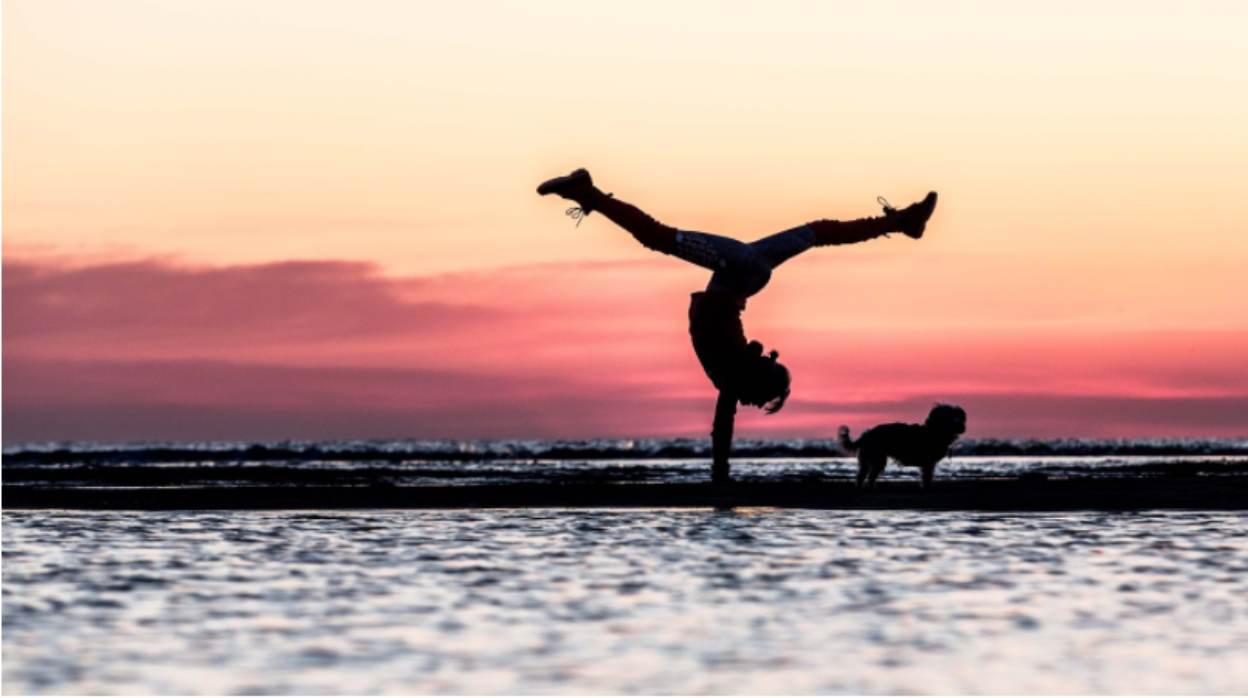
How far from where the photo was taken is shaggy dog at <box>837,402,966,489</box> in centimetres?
1914

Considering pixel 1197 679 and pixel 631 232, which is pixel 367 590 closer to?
pixel 1197 679

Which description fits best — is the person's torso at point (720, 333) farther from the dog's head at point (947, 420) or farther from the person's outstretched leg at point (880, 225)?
the dog's head at point (947, 420)

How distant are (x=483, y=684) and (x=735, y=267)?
34.8 feet

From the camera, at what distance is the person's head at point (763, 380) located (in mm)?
17344

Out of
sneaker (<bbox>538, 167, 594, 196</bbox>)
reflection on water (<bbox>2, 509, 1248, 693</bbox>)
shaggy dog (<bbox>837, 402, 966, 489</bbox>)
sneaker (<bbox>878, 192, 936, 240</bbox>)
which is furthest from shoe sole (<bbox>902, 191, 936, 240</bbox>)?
reflection on water (<bbox>2, 509, 1248, 693</bbox>)

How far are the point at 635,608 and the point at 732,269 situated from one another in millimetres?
8660

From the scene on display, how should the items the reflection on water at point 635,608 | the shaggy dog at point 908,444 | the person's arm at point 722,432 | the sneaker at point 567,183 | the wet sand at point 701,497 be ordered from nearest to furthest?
the reflection on water at point 635,608
the wet sand at point 701,497
the sneaker at point 567,183
the person's arm at point 722,432
the shaggy dog at point 908,444

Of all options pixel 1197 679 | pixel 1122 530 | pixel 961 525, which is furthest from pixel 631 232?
pixel 1197 679

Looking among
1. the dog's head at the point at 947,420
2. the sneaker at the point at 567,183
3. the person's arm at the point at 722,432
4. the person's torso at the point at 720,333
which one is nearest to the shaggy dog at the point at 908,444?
the dog's head at the point at 947,420

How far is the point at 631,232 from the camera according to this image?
56.0 feet

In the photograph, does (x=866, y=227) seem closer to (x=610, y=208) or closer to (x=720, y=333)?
(x=720, y=333)

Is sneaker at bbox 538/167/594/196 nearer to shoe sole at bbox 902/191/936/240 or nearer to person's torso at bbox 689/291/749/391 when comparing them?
person's torso at bbox 689/291/749/391

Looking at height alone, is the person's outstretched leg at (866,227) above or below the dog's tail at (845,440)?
above

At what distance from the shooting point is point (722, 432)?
18.1 meters
